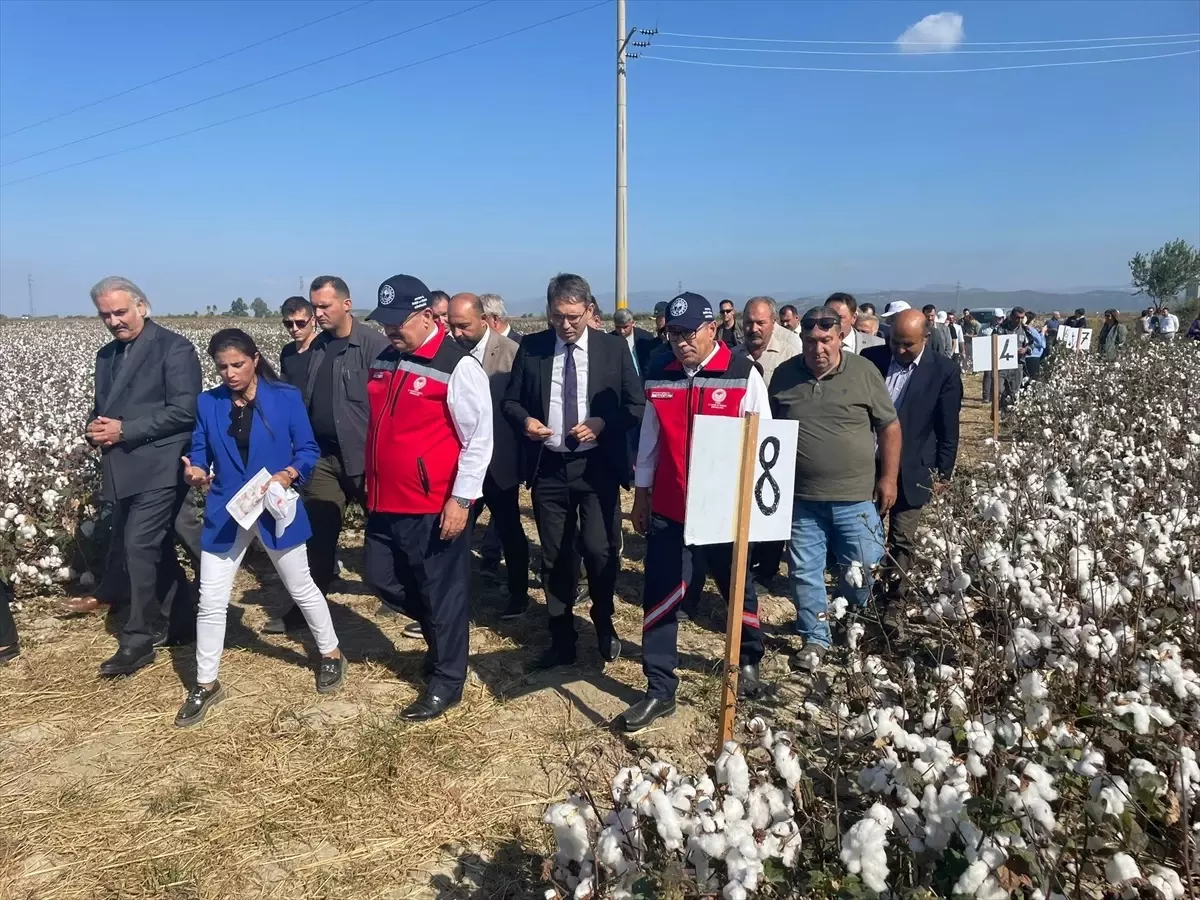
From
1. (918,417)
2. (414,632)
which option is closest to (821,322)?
(918,417)

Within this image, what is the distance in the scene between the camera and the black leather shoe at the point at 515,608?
5344mm

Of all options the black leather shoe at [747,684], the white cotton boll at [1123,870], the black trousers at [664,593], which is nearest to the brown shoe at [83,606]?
the black trousers at [664,593]

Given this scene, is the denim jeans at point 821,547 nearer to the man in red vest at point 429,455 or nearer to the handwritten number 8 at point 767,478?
the handwritten number 8 at point 767,478

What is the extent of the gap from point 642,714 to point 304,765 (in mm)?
1540

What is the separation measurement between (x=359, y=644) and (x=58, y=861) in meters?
2.08

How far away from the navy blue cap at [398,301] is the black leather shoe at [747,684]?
93.2 inches

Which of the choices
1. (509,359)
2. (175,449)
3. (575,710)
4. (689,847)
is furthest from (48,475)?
(689,847)

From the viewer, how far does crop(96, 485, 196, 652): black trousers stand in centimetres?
436

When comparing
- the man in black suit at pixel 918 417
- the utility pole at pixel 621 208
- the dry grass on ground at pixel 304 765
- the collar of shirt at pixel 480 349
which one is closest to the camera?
the dry grass on ground at pixel 304 765

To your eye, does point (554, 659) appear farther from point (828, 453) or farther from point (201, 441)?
point (201, 441)

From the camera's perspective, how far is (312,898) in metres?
2.81

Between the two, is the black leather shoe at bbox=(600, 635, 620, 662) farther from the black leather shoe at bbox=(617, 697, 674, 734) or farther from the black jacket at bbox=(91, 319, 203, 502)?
the black jacket at bbox=(91, 319, 203, 502)

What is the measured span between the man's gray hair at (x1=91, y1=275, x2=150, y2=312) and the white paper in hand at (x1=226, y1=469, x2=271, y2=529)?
1.38 metres

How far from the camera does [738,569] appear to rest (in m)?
3.18
